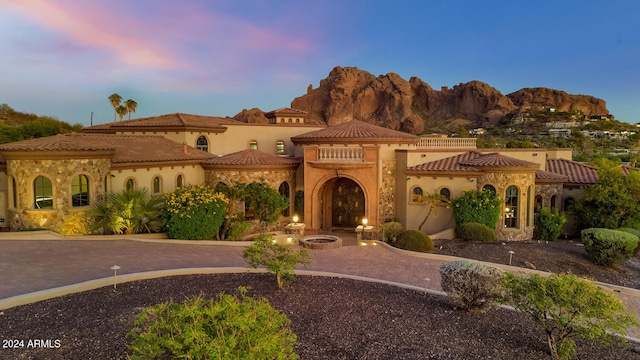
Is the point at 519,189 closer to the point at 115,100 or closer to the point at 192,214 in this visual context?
the point at 192,214

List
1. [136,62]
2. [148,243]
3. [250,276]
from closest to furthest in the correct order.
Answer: [250,276] → [148,243] → [136,62]

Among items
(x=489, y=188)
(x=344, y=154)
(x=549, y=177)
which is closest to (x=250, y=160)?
(x=344, y=154)

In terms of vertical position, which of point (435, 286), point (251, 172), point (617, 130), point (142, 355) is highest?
point (617, 130)

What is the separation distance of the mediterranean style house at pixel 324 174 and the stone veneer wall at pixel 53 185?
39 millimetres

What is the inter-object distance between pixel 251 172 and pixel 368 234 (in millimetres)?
7476

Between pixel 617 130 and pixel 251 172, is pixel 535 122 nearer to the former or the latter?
pixel 617 130

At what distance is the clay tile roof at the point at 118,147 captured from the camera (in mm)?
16219

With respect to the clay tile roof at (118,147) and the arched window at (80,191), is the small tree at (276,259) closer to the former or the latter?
the clay tile roof at (118,147)

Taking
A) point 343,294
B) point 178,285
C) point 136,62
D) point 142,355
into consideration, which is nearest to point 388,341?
point 343,294

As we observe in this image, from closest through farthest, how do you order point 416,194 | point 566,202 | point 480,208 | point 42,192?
1. point 42,192
2. point 480,208
3. point 416,194
4. point 566,202

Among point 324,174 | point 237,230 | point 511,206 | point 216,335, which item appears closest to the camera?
point 216,335

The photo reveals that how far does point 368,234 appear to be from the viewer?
63.9ft

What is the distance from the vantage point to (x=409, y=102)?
89625 mm

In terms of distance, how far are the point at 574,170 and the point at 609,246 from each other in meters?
11.5
